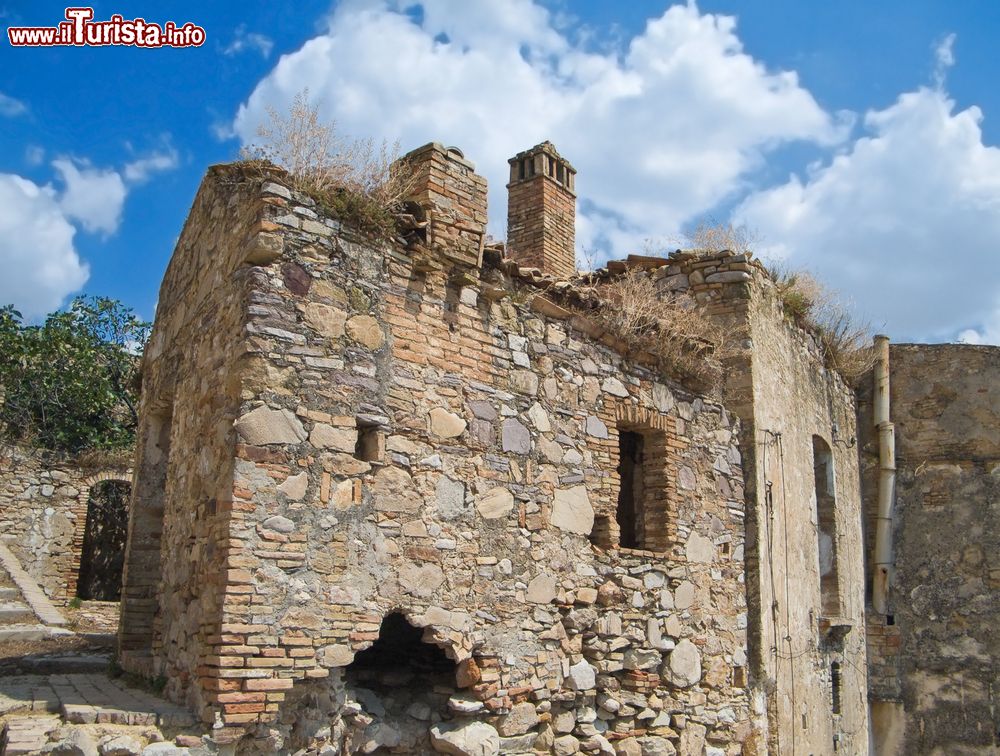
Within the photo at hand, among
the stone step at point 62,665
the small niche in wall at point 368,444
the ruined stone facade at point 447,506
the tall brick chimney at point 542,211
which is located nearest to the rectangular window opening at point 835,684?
the ruined stone facade at point 447,506

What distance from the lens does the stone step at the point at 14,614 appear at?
11.2m

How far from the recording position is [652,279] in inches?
403

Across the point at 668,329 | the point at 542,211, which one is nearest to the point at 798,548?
the point at 668,329

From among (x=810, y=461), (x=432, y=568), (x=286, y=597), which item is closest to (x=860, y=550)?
(x=810, y=461)

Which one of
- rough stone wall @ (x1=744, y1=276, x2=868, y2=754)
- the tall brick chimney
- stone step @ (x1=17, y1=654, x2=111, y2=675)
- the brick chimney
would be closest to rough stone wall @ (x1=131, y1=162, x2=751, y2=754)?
the brick chimney

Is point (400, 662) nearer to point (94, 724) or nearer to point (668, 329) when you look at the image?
point (94, 724)

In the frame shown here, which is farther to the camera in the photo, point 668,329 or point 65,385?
point 65,385

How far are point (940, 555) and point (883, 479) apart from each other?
1254 mm

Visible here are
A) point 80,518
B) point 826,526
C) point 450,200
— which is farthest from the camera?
point 80,518

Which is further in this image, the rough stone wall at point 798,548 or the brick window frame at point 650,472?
the rough stone wall at point 798,548

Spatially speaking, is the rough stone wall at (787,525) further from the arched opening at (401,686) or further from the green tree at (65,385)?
the green tree at (65,385)

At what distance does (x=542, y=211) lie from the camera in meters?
14.1

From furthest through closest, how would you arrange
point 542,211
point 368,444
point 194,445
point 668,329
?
point 542,211
point 668,329
point 194,445
point 368,444

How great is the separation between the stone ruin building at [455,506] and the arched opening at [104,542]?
9.04 m
